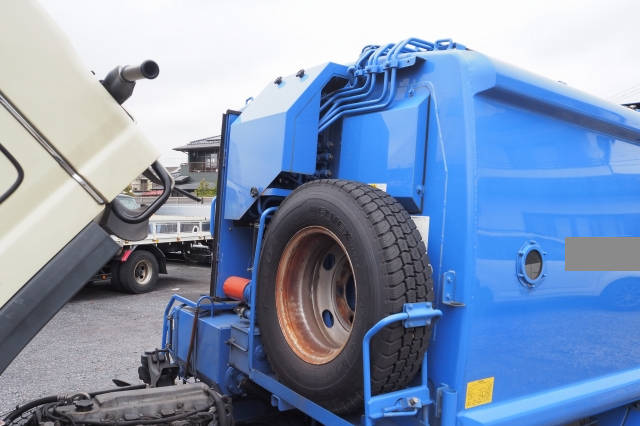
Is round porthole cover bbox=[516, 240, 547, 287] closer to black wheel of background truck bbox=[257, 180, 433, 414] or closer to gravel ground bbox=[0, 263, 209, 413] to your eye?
black wheel of background truck bbox=[257, 180, 433, 414]

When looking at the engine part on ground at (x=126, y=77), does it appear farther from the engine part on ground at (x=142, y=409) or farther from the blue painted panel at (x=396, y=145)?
the engine part on ground at (x=142, y=409)

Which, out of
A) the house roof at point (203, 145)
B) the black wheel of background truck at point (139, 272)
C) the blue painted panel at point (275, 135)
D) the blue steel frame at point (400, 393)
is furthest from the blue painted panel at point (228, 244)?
the house roof at point (203, 145)

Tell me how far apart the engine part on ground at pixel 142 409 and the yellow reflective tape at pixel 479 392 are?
1.13m

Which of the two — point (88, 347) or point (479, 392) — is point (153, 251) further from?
point (479, 392)

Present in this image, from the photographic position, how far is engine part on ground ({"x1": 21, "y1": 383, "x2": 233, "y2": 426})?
7.11 feet

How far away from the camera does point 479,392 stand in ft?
7.27

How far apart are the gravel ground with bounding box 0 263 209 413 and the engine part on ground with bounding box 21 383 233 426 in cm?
177

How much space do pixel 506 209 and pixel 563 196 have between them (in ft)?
1.50

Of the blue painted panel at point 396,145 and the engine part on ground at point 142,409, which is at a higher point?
the blue painted panel at point 396,145

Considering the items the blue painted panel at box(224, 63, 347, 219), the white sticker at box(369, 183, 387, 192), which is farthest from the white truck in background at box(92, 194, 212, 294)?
the white sticker at box(369, 183, 387, 192)

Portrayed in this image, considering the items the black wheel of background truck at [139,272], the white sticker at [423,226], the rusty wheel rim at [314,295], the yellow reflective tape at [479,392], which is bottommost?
the black wheel of background truck at [139,272]

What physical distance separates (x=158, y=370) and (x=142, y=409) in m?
1.07

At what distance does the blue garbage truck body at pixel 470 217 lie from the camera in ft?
7.11

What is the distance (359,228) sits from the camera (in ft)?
6.84
